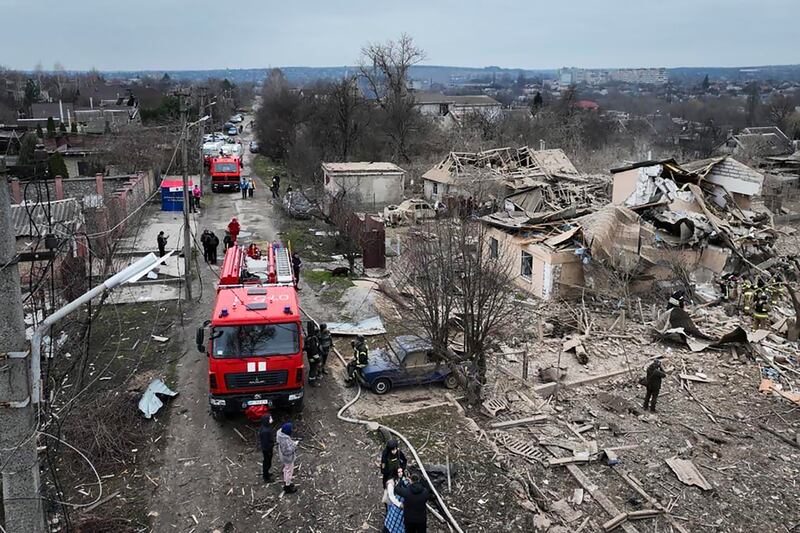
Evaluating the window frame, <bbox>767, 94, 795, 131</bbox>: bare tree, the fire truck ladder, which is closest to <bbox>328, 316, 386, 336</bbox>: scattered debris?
the fire truck ladder

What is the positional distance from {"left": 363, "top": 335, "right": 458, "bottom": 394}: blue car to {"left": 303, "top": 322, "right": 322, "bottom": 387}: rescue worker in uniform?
1.20 metres

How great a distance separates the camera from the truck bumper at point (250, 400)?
40.9 ft

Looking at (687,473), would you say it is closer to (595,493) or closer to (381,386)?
(595,493)

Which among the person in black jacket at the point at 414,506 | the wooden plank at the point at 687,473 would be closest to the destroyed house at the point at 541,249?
the wooden plank at the point at 687,473

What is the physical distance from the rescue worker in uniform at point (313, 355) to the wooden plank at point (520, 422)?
14.1ft

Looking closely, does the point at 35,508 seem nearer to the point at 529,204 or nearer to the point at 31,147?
the point at 31,147

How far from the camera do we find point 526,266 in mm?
25172

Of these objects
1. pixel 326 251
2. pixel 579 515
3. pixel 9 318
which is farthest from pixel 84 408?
pixel 326 251

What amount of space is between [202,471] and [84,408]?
2.76 metres

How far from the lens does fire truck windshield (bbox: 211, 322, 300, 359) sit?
12555mm

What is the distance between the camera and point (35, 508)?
5914mm

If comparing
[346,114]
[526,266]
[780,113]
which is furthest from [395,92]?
[780,113]

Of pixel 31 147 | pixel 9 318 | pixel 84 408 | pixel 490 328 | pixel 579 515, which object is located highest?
pixel 31 147

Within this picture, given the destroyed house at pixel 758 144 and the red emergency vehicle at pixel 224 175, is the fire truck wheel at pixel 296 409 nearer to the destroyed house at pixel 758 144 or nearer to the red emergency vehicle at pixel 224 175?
the red emergency vehicle at pixel 224 175
